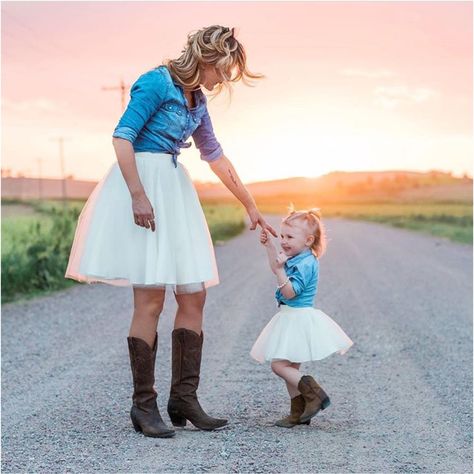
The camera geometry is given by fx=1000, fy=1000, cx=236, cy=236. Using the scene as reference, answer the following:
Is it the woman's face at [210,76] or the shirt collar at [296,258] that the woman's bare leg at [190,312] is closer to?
the shirt collar at [296,258]

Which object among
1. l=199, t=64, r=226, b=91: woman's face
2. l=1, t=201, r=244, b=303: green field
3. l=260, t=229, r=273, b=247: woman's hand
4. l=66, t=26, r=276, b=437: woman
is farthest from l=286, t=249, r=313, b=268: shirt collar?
l=1, t=201, r=244, b=303: green field

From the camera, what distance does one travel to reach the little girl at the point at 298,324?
5.05m

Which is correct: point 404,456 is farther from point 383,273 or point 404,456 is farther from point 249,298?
point 383,273

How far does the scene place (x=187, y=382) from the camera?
16.4ft

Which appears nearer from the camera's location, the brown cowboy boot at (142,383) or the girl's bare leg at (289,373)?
the brown cowboy boot at (142,383)

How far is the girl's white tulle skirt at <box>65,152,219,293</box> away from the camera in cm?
472

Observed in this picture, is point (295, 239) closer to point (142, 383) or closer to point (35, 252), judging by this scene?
point (142, 383)

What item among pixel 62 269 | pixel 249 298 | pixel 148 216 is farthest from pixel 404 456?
pixel 62 269

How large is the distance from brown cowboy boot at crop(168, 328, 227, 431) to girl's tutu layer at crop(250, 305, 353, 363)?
39 cm

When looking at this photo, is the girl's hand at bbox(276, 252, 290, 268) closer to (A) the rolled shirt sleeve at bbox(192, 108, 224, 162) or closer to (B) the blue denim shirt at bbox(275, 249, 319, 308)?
(B) the blue denim shirt at bbox(275, 249, 319, 308)

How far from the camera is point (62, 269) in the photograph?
545 inches

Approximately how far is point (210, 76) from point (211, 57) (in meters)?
0.12

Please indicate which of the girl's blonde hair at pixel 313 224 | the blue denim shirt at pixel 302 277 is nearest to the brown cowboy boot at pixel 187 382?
the blue denim shirt at pixel 302 277

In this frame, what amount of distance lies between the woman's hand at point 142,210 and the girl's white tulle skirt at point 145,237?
0.11m
